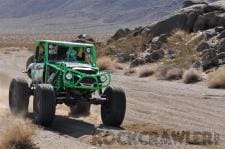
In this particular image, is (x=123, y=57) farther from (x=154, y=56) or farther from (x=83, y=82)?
(x=83, y=82)

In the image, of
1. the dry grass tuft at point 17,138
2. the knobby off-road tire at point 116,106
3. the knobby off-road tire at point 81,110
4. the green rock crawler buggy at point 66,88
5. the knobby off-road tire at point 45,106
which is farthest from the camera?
the knobby off-road tire at point 81,110

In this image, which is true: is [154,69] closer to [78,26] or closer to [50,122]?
[50,122]

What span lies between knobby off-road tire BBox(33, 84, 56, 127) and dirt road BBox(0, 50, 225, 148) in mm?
350

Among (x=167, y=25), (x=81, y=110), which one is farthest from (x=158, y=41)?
(x=81, y=110)

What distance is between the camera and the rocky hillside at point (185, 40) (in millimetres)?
36312

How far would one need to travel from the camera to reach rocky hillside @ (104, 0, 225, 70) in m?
36.3

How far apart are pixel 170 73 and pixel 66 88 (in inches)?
674

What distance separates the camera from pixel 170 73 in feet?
108

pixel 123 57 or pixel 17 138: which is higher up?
pixel 17 138

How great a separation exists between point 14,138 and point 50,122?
9.62 feet

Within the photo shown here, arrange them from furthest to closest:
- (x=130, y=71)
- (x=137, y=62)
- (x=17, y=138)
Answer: (x=137, y=62) → (x=130, y=71) → (x=17, y=138)

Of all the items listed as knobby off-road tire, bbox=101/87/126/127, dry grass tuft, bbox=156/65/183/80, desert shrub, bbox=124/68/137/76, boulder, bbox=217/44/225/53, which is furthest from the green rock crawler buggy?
desert shrub, bbox=124/68/137/76

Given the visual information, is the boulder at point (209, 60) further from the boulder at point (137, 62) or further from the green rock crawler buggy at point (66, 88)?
the green rock crawler buggy at point (66, 88)

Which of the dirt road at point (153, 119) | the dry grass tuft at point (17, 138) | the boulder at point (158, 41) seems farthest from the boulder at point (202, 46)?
the dry grass tuft at point (17, 138)
